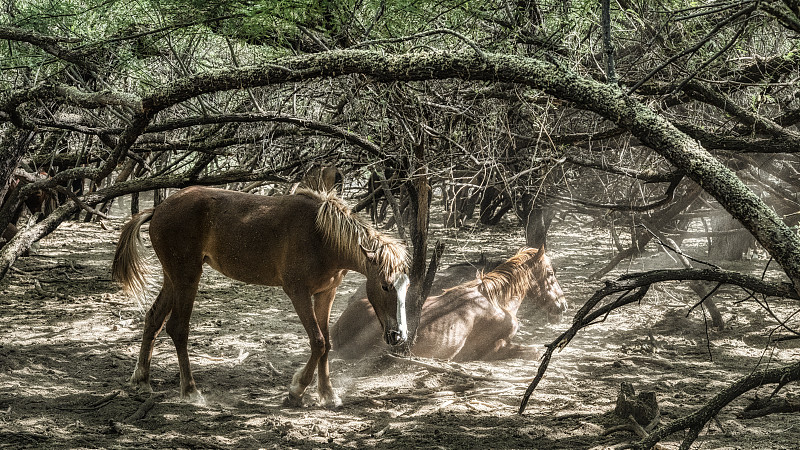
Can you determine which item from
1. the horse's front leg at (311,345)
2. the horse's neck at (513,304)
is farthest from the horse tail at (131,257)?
the horse's neck at (513,304)

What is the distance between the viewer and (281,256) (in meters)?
6.02

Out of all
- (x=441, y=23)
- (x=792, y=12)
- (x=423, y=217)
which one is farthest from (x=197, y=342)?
(x=792, y=12)

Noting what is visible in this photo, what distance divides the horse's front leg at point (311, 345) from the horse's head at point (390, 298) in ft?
1.75

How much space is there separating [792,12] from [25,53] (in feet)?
19.3

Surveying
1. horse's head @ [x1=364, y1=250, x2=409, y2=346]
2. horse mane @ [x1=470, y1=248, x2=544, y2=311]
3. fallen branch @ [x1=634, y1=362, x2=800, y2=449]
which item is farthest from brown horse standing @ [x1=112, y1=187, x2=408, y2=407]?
fallen branch @ [x1=634, y1=362, x2=800, y2=449]

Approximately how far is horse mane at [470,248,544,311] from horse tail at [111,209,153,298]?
360cm

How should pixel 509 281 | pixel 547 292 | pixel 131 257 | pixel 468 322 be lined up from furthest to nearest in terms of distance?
1. pixel 547 292
2. pixel 509 281
3. pixel 468 322
4. pixel 131 257

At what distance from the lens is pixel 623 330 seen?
26.3ft

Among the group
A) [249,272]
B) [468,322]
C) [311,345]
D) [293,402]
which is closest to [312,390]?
[293,402]

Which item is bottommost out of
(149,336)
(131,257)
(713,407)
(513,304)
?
(149,336)

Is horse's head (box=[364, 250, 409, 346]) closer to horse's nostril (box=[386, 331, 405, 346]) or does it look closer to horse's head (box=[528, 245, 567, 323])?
horse's nostril (box=[386, 331, 405, 346])

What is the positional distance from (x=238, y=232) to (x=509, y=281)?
3.43 m

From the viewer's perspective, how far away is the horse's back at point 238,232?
5996mm

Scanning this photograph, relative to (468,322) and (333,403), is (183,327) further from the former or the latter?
(468,322)
